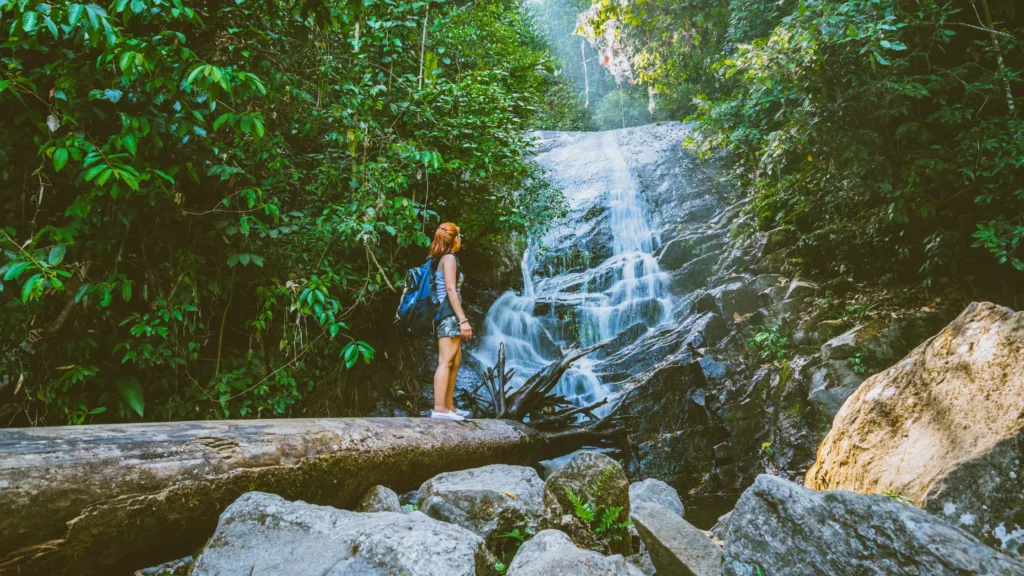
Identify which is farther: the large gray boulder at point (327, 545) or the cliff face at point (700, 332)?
the cliff face at point (700, 332)

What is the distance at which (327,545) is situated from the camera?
6.99 feet

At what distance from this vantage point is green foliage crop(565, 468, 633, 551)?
10.6 feet

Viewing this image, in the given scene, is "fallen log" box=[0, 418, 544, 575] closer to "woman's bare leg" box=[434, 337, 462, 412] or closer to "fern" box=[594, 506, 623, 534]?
"woman's bare leg" box=[434, 337, 462, 412]

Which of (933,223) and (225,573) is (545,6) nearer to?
(933,223)

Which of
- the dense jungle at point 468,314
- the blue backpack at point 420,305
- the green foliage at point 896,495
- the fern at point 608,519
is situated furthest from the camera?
the blue backpack at point 420,305

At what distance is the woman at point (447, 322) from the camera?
4883 mm

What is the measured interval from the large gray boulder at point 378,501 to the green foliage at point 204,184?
1.43 m

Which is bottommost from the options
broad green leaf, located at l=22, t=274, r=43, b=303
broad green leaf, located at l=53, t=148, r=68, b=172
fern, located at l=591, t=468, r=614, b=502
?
fern, located at l=591, t=468, r=614, b=502

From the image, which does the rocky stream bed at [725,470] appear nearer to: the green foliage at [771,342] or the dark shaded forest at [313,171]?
the green foliage at [771,342]

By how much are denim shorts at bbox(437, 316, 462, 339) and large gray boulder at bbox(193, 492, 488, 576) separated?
8.43ft

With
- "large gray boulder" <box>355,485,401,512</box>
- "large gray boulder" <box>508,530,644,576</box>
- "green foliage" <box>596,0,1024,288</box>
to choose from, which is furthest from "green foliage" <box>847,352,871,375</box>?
"large gray boulder" <box>355,485,401,512</box>

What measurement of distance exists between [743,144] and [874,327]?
3.84 meters

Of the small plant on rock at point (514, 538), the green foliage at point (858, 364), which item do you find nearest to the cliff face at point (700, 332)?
the green foliage at point (858, 364)

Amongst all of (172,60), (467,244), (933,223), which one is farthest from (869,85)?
(172,60)
